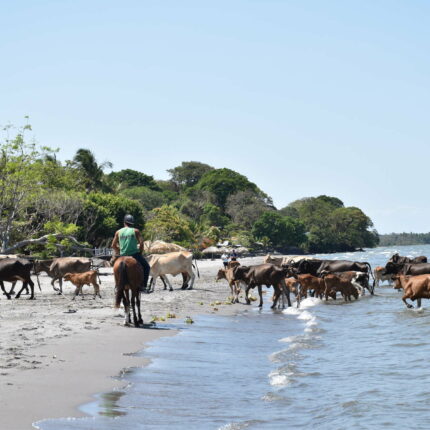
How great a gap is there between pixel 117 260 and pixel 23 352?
14.7 feet

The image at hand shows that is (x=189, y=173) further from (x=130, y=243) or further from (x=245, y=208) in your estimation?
(x=130, y=243)

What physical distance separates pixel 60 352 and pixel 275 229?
389ft

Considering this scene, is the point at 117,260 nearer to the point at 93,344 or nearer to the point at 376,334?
the point at 93,344

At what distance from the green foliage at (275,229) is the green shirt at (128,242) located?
112 m

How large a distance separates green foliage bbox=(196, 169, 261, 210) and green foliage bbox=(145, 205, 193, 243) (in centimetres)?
5871

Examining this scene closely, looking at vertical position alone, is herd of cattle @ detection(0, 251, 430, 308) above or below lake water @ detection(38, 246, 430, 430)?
above

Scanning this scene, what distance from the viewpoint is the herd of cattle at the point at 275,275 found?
21.6m

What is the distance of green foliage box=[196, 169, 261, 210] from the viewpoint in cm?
14462

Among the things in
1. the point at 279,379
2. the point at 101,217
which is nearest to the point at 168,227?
the point at 101,217

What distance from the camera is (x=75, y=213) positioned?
53.8 metres

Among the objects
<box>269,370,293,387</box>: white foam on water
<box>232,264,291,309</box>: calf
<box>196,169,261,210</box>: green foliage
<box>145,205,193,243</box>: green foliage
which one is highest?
<box>196,169,261,210</box>: green foliage

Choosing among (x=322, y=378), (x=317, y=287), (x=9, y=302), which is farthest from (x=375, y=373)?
(x=317, y=287)

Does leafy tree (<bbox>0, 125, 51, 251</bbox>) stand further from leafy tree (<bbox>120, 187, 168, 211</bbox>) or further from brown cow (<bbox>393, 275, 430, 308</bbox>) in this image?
leafy tree (<bbox>120, 187, 168, 211</bbox>)

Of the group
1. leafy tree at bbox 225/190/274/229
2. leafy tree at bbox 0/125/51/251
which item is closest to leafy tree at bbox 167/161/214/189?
leafy tree at bbox 225/190/274/229
